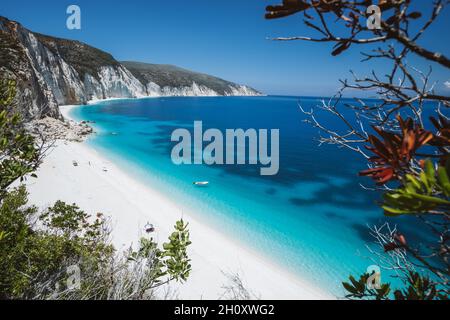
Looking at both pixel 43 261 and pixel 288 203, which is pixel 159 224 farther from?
pixel 288 203

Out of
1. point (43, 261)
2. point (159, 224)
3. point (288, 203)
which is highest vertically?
point (43, 261)

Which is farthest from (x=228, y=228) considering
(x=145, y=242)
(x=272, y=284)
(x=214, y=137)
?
(x=214, y=137)

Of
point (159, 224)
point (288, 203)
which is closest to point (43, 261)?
point (159, 224)

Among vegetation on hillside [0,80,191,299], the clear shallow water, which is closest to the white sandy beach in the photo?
the clear shallow water

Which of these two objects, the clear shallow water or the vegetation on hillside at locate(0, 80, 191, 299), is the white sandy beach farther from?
the vegetation on hillside at locate(0, 80, 191, 299)

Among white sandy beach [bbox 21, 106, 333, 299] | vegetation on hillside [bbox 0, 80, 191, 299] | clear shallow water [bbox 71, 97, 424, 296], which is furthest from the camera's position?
clear shallow water [bbox 71, 97, 424, 296]

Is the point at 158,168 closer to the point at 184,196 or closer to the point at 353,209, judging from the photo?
the point at 184,196

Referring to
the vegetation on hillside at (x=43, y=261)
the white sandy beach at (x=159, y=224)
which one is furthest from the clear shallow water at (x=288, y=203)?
the vegetation on hillside at (x=43, y=261)

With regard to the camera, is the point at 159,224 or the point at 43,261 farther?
the point at 159,224

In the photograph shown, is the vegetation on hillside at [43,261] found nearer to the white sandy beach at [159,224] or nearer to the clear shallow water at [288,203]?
the white sandy beach at [159,224]
